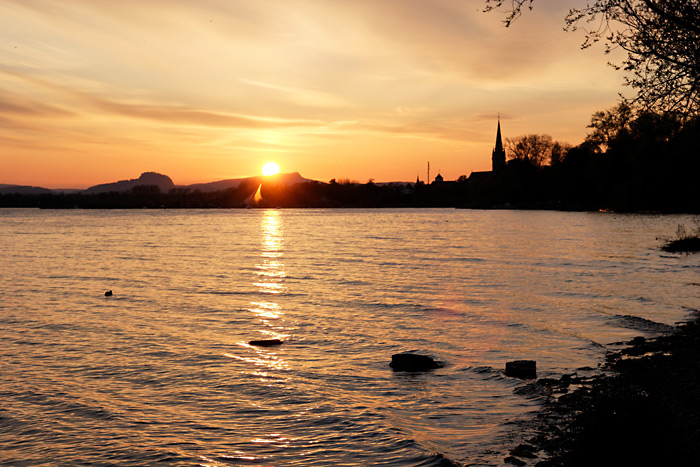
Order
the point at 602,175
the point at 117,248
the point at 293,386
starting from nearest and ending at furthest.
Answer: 1. the point at 293,386
2. the point at 117,248
3. the point at 602,175

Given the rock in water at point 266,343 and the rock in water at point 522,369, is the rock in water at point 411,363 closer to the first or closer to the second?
the rock in water at point 522,369

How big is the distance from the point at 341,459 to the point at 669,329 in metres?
17.4

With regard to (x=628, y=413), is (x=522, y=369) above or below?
below

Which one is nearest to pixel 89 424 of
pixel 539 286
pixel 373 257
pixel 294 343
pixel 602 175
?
pixel 294 343

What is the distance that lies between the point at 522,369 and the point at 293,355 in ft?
25.6

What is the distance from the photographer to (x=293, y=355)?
1969cm

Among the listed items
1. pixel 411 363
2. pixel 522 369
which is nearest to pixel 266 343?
pixel 411 363

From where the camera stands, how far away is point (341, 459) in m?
11.2

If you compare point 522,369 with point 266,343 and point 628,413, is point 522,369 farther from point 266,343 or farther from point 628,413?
point 266,343

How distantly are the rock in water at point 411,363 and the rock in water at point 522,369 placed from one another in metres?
2.29

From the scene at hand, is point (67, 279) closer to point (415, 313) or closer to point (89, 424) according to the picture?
point (415, 313)

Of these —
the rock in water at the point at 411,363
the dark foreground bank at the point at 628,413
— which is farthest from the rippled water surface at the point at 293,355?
the dark foreground bank at the point at 628,413

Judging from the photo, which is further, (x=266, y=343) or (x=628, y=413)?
(x=266, y=343)

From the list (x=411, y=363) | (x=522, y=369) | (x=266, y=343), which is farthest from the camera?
(x=266, y=343)
